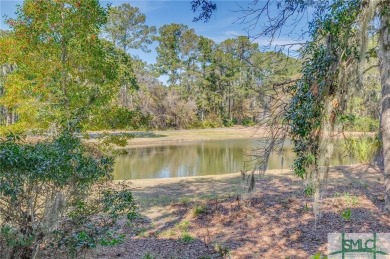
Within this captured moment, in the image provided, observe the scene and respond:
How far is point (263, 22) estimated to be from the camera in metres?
3.82

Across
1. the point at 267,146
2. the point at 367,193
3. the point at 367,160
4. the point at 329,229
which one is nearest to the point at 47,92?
the point at 267,146

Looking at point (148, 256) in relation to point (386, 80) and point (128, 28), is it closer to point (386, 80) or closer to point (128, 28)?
point (386, 80)

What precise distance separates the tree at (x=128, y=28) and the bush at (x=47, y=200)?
92.5ft

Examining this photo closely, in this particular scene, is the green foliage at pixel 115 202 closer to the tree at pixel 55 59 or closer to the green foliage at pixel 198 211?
the green foliage at pixel 198 211

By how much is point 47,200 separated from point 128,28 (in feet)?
99.4

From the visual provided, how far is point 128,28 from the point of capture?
103 ft

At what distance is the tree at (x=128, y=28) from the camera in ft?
99.1

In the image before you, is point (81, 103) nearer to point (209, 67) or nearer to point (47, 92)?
point (47, 92)

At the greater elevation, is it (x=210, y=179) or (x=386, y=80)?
(x=386, y=80)

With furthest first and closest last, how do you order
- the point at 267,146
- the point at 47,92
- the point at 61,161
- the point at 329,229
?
the point at 47,92 < the point at 329,229 < the point at 267,146 < the point at 61,161

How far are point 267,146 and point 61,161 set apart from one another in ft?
7.55

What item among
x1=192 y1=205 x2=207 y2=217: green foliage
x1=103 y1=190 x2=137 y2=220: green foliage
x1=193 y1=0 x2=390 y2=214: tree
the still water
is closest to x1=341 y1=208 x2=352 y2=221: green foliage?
x1=193 y1=0 x2=390 y2=214: tree

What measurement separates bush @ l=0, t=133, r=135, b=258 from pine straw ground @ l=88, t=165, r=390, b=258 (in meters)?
1.07

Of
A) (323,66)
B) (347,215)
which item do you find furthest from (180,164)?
(323,66)
